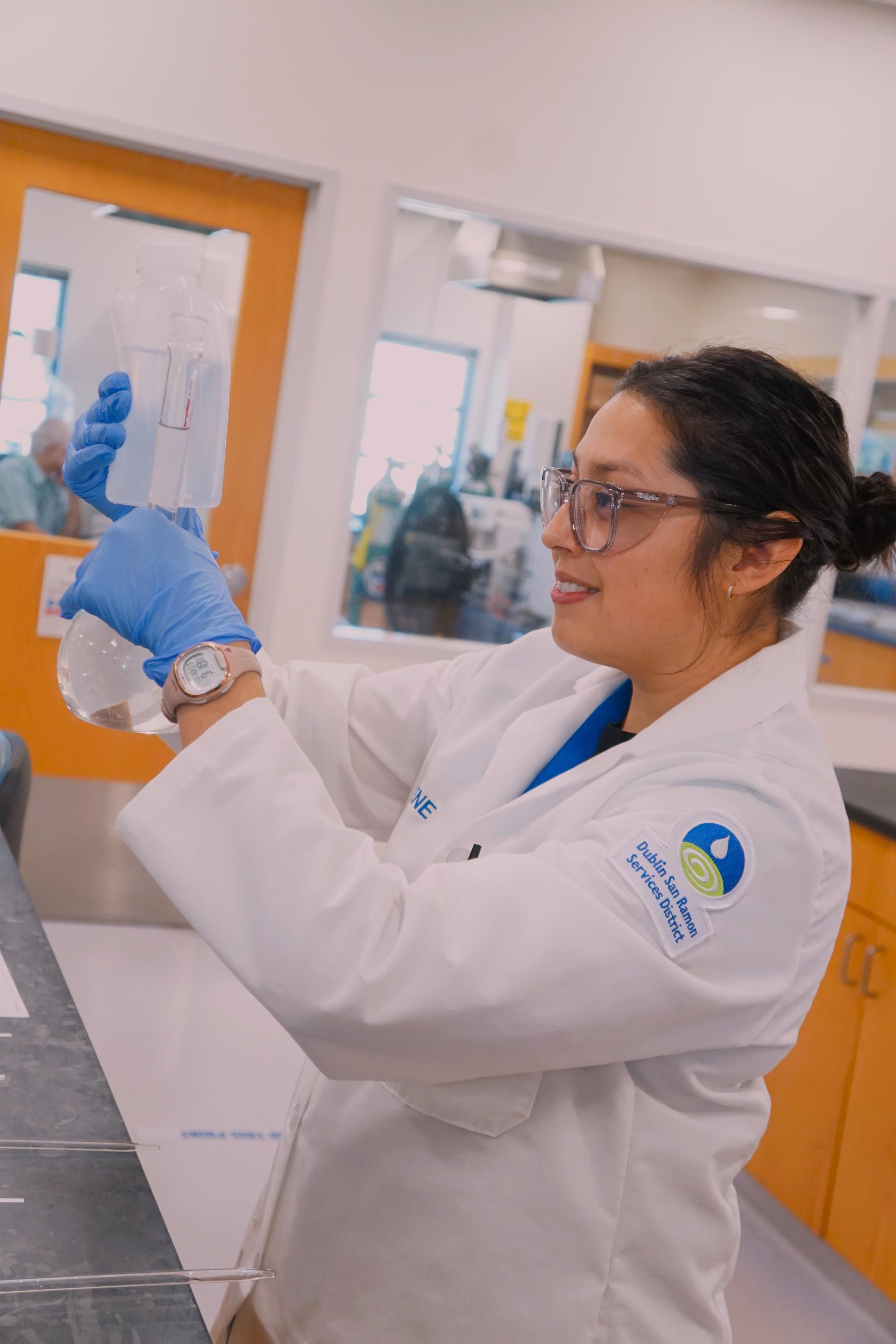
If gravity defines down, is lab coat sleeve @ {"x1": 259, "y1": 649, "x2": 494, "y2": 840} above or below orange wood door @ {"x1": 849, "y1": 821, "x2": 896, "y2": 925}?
above

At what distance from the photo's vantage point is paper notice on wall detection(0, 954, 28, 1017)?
113 centimetres

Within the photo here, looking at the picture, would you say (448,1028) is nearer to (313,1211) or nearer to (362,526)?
(313,1211)

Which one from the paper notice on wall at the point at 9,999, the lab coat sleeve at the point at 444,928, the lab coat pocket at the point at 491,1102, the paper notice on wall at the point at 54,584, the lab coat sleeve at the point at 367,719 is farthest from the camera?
the paper notice on wall at the point at 54,584

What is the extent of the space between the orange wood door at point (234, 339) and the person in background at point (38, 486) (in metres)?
0.06

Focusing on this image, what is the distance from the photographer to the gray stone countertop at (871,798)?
8.19 feet

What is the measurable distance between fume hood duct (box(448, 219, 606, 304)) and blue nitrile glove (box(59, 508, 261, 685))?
2592mm

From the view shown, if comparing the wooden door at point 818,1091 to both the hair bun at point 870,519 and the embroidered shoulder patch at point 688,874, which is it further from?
the embroidered shoulder patch at point 688,874

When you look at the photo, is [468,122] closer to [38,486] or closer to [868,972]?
[38,486]

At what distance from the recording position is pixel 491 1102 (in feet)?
3.33

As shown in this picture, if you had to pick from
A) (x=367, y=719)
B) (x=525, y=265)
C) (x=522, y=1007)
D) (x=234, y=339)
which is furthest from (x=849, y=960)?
(x=234, y=339)

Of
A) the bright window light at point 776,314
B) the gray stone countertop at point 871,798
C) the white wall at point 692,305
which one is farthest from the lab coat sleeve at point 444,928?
the bright window light at point 776,314

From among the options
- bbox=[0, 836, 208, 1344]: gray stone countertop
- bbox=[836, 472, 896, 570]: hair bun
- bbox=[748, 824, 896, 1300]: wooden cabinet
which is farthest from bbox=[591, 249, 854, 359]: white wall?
bbox=[0, 836, 208, 1344]: gray stone countertop

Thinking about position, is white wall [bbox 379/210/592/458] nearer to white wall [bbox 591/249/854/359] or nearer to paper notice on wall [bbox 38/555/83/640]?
white wall [bbox 591/249/854/359]

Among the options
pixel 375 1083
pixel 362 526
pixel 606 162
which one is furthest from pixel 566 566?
pixel 606 162
